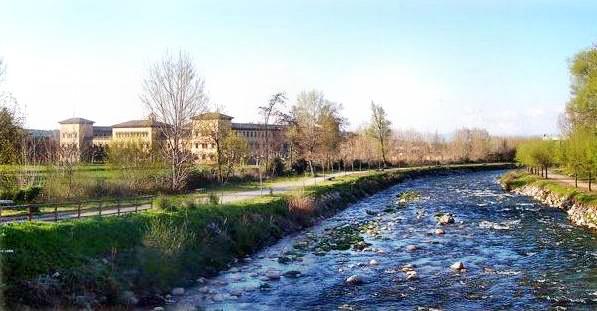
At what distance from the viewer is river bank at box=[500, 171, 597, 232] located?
40.2m

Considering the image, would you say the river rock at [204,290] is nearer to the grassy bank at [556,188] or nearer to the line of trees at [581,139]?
the grassy bank at [556,188]

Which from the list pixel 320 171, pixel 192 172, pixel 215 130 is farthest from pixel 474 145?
pixel 192 172

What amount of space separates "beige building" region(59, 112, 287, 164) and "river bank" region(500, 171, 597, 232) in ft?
120

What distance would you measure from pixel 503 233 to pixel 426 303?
18005 millimetres

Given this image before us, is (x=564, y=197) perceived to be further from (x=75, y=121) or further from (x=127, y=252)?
(x=75, y=121)

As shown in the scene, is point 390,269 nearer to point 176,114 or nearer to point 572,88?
point 176,114

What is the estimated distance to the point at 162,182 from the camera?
5162cm

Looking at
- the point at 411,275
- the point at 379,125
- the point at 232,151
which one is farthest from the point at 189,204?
the point at 379,125

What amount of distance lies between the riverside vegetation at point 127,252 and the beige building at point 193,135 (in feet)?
80.8

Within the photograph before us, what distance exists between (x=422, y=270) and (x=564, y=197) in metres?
30.7

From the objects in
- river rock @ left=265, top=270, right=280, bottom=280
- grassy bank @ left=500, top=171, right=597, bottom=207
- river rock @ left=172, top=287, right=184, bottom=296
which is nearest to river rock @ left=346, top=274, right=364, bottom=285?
river rock @ left=265, top=270, right=280, bottom=280

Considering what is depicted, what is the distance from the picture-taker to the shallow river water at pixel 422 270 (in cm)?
2123

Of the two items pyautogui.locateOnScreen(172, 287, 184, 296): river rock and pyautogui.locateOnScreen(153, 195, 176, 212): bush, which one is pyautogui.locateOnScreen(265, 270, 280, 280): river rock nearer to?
pyautogui.locateOnScreen(172, 287, 184, 296): river rock

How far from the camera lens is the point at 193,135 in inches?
2645
